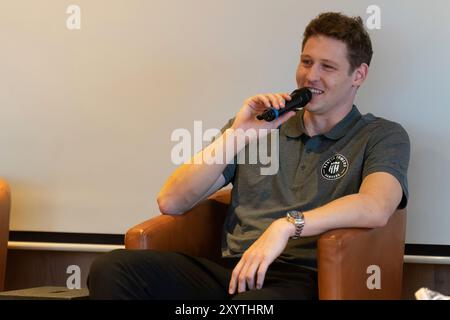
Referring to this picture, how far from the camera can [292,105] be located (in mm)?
2174

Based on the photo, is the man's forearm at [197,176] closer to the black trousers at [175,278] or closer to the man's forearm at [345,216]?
the black trousers at [175,278]

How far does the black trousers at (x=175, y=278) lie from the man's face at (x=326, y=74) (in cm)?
51

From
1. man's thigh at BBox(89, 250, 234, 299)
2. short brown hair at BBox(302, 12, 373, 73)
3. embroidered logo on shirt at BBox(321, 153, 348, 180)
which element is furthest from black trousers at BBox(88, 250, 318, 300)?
short brown hair at BBox(302, 12, 373, 73)

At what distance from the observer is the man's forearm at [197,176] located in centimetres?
225

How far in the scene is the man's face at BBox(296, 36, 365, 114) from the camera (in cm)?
225

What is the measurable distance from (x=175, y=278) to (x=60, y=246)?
105cm

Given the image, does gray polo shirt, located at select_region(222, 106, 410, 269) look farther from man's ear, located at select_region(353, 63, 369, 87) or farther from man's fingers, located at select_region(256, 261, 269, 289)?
man's fingers, located at select_region(256, 261, 269, 289)

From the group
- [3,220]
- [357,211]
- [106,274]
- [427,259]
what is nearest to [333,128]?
[357,211]

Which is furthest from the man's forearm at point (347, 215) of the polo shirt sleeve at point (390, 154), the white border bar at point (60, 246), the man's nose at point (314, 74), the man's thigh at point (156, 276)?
the white border bar at point (60, 246)

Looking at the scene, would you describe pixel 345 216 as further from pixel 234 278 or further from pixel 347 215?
pixel 234 278

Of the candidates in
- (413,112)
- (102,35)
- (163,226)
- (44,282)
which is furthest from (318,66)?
(44,282)

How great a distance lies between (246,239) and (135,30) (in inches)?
41.6
